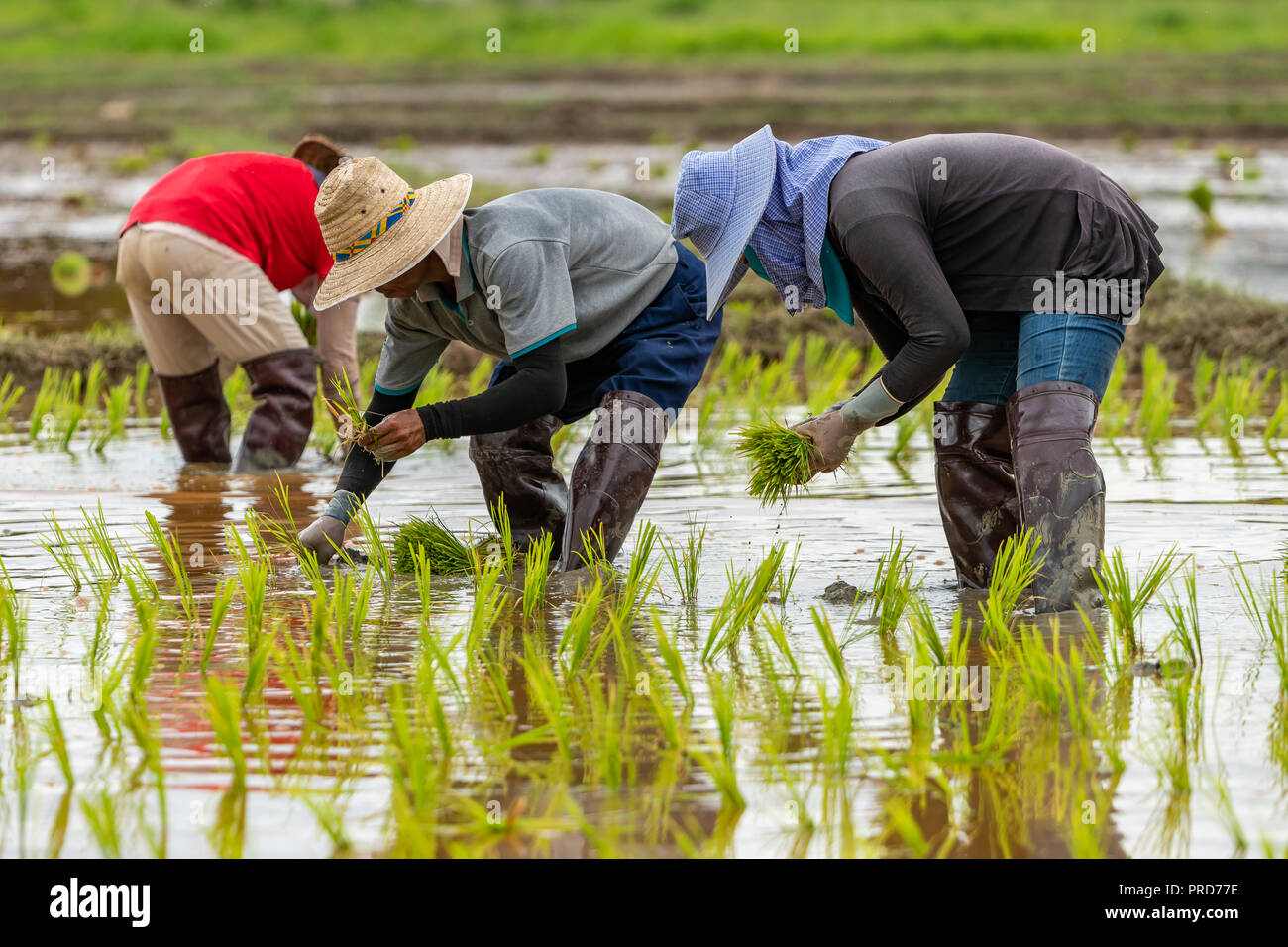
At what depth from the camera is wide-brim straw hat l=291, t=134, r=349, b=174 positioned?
4.96m

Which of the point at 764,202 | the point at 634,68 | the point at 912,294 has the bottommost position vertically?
the point at 912,294

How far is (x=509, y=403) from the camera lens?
3312 mm

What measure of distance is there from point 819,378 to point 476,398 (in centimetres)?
325

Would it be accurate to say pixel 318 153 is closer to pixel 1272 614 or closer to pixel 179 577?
pixel 179 577

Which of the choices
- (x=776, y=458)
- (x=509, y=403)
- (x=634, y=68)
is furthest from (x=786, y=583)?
(x=634, y=68)

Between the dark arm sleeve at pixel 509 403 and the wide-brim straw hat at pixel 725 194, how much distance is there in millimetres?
421

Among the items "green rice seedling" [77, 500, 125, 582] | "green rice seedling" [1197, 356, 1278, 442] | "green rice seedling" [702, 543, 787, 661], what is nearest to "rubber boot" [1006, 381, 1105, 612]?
"green rice seedling" [702, 543, 787, 661]

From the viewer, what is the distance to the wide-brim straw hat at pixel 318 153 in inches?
195

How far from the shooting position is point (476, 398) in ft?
10.9

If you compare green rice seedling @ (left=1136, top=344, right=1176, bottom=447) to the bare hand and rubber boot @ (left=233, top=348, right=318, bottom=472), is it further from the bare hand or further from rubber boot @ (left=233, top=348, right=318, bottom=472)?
the bare hand

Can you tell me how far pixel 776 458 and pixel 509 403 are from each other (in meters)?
0.58

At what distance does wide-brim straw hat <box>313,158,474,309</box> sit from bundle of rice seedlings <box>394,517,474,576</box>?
71 cm

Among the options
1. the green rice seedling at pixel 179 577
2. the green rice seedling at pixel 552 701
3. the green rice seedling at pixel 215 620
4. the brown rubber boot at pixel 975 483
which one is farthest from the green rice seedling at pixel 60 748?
the brown rubber boot at pixel 975 483
